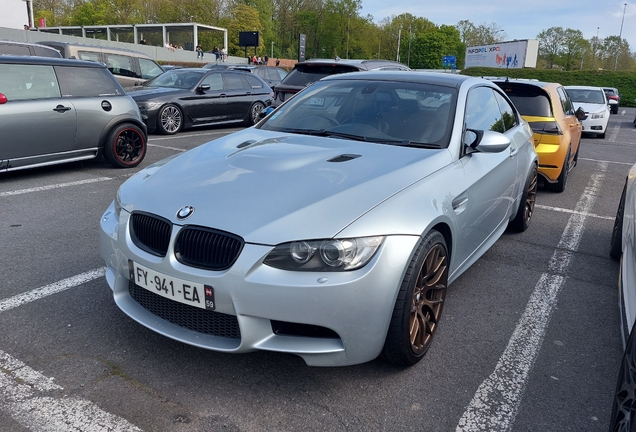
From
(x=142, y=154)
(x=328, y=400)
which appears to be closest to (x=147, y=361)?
(x=328, y=400)

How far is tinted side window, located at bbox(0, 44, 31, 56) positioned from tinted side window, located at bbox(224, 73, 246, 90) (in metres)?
4.44

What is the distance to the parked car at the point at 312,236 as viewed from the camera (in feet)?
8.25

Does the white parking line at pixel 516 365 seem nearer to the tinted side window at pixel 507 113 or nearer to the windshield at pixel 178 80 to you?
the tinted side window at pixel 507 113

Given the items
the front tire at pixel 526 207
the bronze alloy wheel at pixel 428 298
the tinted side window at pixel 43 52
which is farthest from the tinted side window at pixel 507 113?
the tinted side window at pixel 43 52

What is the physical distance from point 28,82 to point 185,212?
5287 millimetres

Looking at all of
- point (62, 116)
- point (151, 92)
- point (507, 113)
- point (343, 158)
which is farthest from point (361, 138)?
point (151, 92)

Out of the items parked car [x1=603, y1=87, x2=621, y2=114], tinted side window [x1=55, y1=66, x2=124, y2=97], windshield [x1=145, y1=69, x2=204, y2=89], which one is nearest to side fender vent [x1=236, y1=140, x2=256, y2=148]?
tinted side window [x1=55, y1=66, x2=124, y2=97]

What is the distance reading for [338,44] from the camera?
9800 centimetres

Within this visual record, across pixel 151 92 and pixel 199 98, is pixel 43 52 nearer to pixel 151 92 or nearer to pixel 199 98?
pixel 151 92

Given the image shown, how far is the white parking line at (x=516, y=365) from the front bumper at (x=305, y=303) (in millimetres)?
591

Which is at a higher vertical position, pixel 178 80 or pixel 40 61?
pixel 40 61

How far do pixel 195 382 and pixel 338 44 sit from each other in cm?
10036

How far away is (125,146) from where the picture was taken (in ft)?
26.7

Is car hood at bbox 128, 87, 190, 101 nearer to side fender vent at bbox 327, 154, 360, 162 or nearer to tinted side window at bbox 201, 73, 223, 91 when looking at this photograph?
tinted side window at bbox 201, 73, 223, 91
